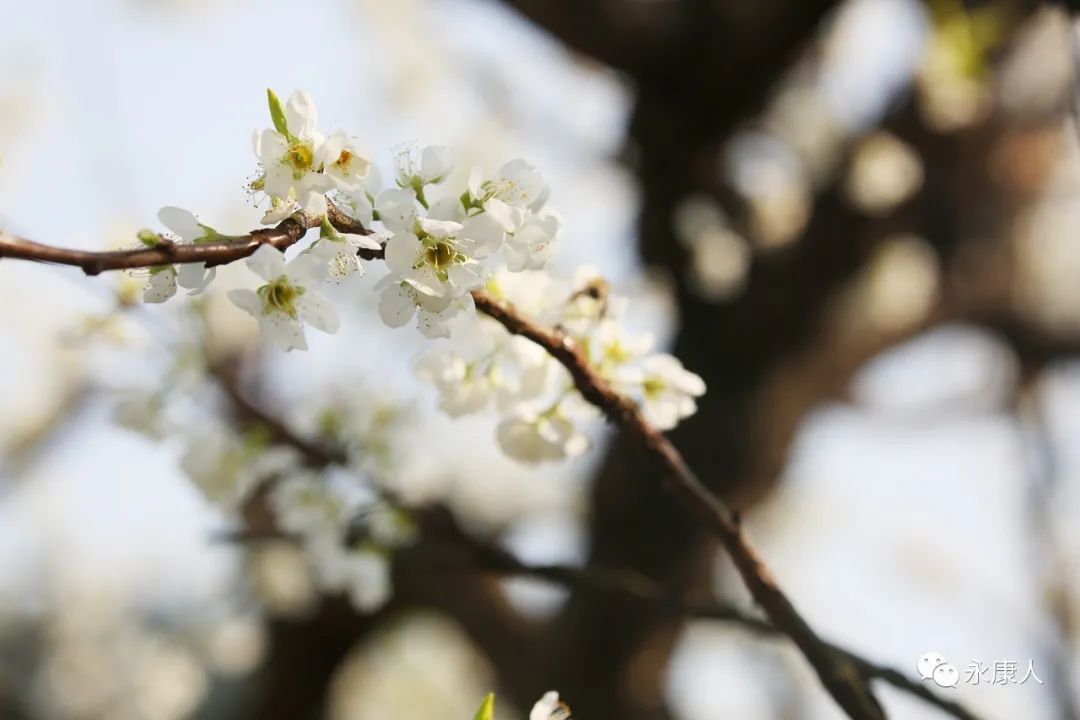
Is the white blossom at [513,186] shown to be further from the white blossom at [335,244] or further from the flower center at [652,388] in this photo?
the flower center at [652,388]

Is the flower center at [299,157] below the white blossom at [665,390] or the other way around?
the other way around

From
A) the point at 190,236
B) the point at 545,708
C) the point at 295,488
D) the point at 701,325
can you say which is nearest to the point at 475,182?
the point at 190,236

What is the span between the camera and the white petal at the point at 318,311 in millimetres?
391

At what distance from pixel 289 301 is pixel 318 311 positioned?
0.01 meters

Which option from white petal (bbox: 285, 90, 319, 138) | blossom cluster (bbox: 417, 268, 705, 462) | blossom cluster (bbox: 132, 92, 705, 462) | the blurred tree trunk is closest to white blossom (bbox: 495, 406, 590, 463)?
blossom cluster (bbox: 417, 268, 705, 462)

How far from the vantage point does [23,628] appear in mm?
4172

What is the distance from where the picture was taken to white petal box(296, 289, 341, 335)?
0.39 metres

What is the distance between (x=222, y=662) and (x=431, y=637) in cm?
79

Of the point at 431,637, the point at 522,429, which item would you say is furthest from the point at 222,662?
the point at 522,429

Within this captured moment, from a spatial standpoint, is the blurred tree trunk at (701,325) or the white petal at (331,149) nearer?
the white petal at (331,149)

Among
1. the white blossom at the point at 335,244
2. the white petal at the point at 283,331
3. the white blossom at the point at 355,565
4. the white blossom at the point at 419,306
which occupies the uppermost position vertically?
the white blossom at the point at 335,244

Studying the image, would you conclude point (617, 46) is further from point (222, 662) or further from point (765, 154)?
→ point (222, 662)

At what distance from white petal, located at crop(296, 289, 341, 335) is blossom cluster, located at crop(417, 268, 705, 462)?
11 centimetres

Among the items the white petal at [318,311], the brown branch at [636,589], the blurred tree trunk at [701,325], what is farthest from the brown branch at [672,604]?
the blurred tree trunk at [701,325]
